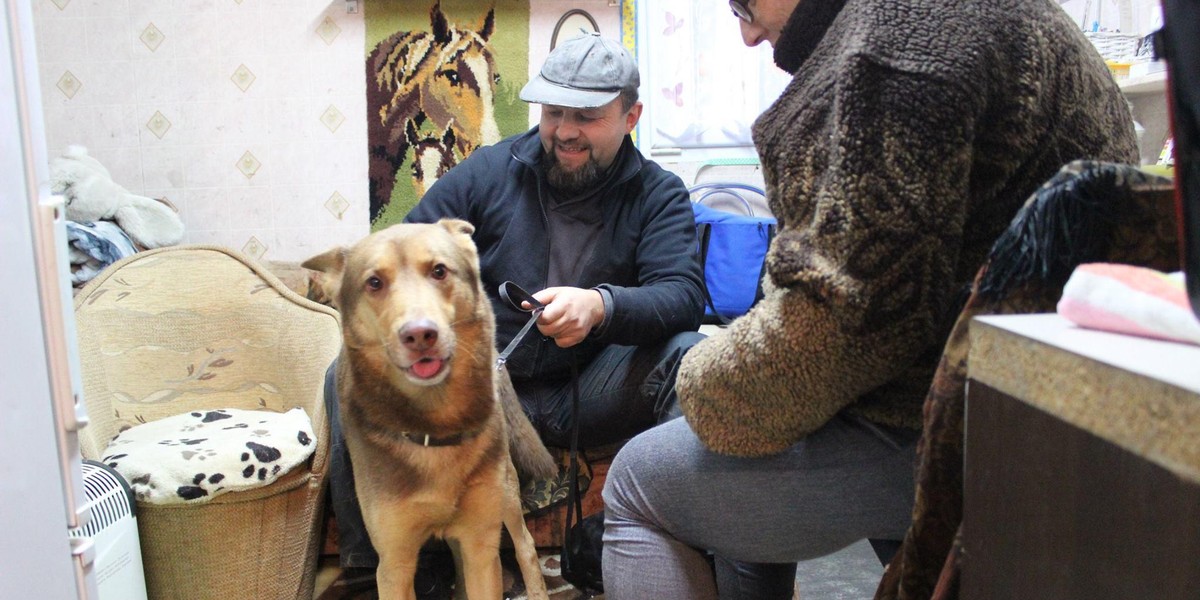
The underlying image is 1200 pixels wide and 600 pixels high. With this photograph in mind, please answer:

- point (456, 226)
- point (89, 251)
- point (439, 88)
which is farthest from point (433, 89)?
point (456, 226)

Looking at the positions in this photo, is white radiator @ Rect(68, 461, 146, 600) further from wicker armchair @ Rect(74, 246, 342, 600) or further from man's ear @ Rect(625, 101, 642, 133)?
man's ear @ Rect(625, 101, 642, 133)

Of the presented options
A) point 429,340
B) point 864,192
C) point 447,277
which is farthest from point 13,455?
point 864,192

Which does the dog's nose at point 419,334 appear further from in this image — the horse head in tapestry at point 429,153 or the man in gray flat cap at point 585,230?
the horse head in tapestry at point 429,153

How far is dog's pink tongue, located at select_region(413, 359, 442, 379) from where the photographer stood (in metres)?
1.45

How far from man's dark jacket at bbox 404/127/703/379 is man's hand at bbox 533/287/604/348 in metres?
0.20

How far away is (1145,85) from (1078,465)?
2383 mm

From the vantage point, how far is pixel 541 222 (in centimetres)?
227

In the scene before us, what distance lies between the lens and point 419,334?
140cm

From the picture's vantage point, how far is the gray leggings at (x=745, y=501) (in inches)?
44.5

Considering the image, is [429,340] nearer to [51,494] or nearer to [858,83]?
[51,494]

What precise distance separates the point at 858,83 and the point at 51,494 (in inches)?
41.0

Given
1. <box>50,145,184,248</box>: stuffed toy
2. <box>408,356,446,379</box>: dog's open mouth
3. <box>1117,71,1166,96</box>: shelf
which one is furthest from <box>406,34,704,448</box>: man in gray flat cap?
<box>50,145,184,248</box>: stuffed toy

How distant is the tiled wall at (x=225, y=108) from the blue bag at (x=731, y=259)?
145cm

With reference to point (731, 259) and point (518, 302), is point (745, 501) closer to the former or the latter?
point (518, 302)
